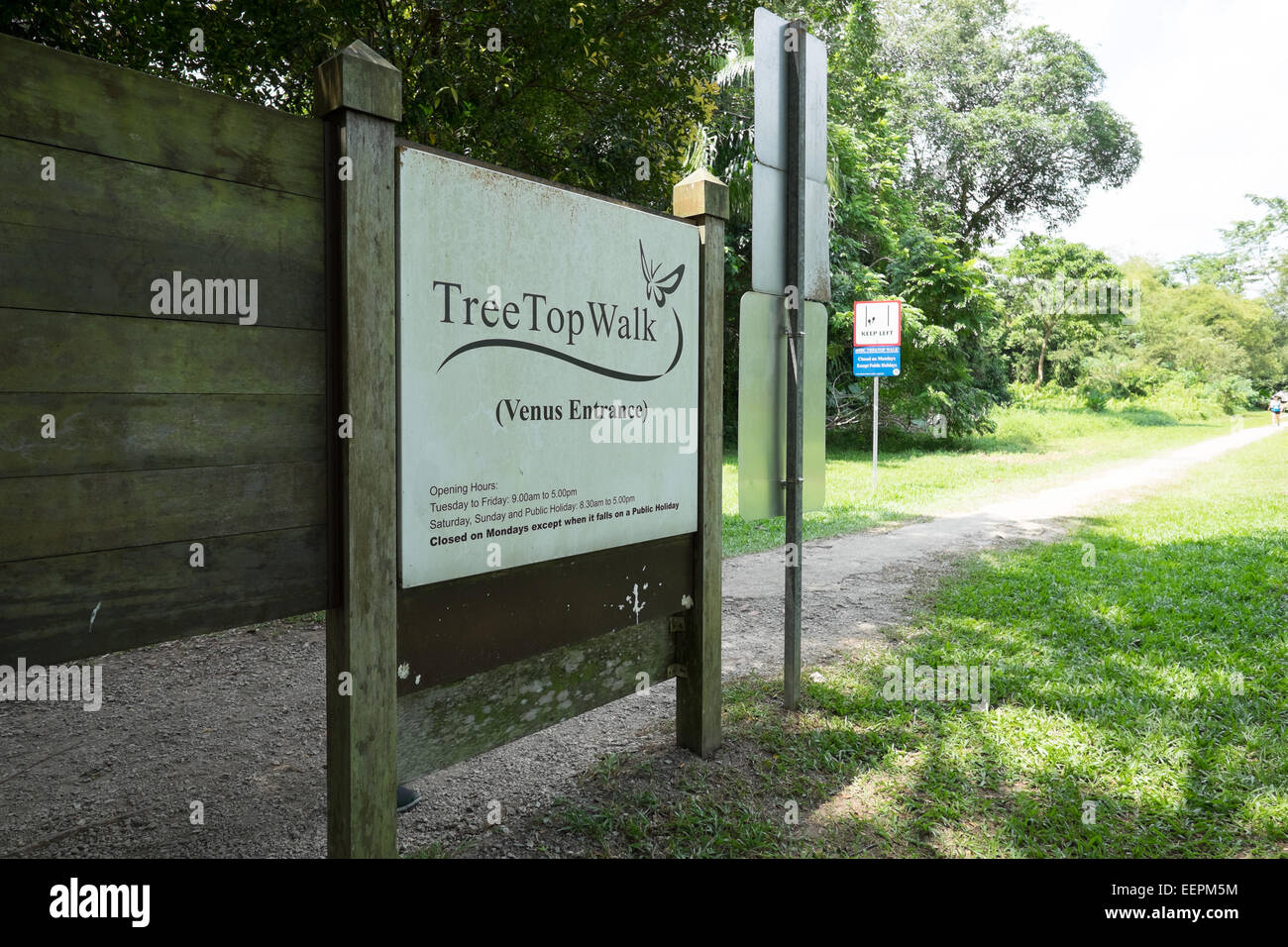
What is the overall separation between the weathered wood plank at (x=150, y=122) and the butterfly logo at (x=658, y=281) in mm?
1377

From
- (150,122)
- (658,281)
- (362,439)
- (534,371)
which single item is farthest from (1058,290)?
(150,122)

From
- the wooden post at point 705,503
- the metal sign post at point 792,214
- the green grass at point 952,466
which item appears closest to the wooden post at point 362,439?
the wooden post at point 705,503

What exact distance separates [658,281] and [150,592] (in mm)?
2151

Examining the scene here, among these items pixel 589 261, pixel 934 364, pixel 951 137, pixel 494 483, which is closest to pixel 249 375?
pixel 494 483

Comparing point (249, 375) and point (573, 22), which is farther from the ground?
point (573, 22)

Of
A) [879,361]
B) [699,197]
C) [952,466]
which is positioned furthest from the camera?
[952,466]

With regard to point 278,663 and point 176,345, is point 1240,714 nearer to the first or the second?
point 176,345

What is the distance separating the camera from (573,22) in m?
5.82

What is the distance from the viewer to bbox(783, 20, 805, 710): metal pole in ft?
13.5

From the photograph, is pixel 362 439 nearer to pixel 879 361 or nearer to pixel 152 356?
pixel 152 356

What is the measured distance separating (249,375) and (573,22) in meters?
4.58

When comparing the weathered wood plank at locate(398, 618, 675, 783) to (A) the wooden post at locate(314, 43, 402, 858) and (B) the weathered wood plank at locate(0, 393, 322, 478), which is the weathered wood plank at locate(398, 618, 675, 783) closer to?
(A) the wooden post at locate(314, 43, 402, 858)

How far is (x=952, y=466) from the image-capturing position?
648 inches

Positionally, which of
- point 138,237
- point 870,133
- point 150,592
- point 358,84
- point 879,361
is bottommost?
point 150,592
